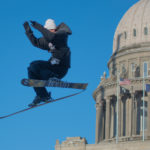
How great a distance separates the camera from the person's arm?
72.6 ft

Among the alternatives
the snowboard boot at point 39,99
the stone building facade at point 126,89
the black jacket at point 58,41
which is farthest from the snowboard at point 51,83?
the stone building facade at point 126,89

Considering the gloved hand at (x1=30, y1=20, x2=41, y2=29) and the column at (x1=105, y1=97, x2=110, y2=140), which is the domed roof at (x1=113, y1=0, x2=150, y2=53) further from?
the gloved hand at (x1=30, y1=20, x2=41, y2=29)

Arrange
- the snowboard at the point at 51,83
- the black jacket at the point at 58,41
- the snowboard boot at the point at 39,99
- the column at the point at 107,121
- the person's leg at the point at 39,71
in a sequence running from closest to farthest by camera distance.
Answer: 1. the black jacket at the point at 58,41
2. the snowboard at the point at 51,83
3. the person's leg at the point at 39,71
4. the snowboard boot at the point at 39,99
5. the column at the point at 107,121

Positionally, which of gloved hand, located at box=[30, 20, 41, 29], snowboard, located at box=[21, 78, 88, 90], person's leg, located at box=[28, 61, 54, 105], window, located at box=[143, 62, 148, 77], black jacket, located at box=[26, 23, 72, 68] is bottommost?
snowboard, located at box=[21, 78, 88, 90]

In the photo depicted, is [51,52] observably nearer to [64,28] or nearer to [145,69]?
[64,28]

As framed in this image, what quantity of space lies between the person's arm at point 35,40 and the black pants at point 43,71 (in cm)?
61

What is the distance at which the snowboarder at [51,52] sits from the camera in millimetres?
21672

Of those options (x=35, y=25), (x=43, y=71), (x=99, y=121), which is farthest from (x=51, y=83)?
(x=99, y=121)

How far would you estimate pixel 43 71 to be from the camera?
74.2 ft

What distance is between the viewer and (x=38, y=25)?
838 inches

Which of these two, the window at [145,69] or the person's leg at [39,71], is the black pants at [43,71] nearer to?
the person's leg at [39,71]

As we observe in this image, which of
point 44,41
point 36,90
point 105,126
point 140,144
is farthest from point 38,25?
point 105,126

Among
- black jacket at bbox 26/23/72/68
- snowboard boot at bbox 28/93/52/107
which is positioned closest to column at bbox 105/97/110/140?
snowboard boot at bbox 28/93/52/107

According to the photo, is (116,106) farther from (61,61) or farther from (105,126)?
(61,61)
